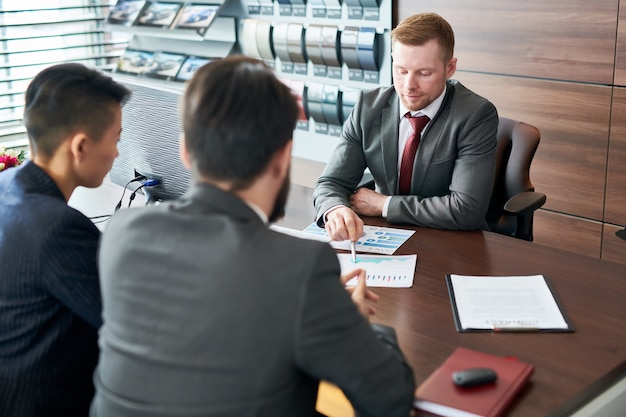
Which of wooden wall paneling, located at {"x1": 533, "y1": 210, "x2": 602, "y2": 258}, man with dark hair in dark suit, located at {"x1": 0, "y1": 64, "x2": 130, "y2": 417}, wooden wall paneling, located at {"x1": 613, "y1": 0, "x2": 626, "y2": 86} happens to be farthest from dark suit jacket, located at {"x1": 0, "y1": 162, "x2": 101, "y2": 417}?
wooden wall paneling, located at {"x1": 533, "y1": 210, "x2": 602, "y2": 258}

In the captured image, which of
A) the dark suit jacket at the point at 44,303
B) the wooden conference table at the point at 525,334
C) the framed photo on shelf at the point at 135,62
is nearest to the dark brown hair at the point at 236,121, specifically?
the dark suit jacket at the point at 44,303

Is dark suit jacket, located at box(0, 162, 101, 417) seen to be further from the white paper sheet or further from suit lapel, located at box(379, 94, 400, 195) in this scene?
suit lapel, located at box(379, 94, 400, 195)

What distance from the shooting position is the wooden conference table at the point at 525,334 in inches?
61.2

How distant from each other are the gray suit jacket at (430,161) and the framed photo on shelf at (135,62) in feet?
7.00

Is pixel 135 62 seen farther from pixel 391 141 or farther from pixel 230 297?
pixel 230 297

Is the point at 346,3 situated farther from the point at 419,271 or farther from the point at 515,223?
the point at 419,271

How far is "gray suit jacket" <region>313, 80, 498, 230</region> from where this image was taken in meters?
2.41

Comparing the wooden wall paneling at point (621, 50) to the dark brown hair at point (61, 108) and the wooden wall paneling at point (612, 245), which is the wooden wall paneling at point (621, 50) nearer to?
the wooden wall paneling at point (612, 245)

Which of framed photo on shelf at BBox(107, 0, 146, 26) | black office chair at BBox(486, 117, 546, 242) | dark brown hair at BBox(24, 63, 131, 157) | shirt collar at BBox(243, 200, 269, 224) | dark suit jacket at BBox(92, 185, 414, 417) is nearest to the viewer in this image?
dark suit jacket at BBox(92, 185, 414, 417)

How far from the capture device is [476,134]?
2529mm

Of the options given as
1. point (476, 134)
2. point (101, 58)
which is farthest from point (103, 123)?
point (101, 58)

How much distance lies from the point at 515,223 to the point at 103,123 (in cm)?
167

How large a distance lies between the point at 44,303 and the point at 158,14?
3.05 m

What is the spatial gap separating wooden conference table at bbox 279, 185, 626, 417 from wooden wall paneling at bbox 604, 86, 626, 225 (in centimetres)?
113
